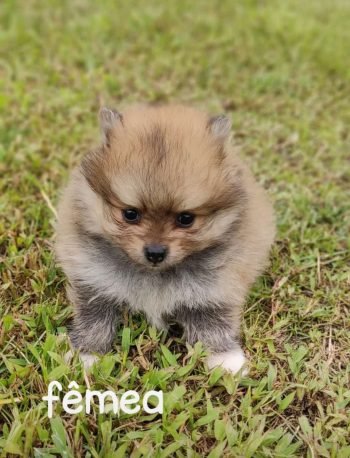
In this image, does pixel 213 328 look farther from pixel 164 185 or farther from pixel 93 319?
pixel 164 185

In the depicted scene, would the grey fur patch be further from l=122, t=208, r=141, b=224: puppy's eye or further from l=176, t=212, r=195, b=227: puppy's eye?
l=176, t=212, r=195, b=227: puppy's eye

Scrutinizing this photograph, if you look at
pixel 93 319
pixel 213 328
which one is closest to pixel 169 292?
pixel 213 328

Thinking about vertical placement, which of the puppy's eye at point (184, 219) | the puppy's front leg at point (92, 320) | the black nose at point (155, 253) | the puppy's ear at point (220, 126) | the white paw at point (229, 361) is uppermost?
the puppy's ear at point (220, 126)

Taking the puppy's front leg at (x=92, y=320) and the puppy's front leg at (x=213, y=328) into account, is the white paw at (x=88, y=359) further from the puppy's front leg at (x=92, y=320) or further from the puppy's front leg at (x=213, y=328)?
the puppy's front leg at (x=213, y=328)

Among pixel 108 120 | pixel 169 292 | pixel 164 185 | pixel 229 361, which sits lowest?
pixel 229 361

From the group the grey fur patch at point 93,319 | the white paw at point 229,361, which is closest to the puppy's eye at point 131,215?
the grey fur patch at point 93,319
